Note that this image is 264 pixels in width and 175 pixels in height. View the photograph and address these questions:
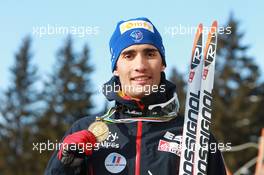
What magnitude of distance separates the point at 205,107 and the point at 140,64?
26.5 inches

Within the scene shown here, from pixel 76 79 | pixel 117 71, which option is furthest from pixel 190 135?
pixel 76 79

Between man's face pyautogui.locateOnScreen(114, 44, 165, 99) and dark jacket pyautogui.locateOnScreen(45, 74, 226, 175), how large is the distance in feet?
0.24

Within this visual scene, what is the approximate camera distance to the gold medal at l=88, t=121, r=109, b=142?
3436 mm

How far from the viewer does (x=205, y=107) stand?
3.88 meters

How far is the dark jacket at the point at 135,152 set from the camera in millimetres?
3367

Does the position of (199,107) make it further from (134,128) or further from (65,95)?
(65,95)

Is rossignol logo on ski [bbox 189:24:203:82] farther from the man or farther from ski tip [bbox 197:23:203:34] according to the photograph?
the man

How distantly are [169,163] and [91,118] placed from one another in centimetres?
59

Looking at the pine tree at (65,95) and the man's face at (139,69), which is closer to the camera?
the man's face at (139,69)

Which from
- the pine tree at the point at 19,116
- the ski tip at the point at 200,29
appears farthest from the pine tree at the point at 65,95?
the ski tip at the point at 200,29

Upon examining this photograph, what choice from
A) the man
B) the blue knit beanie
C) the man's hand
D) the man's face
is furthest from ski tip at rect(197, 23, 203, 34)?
the man's hand

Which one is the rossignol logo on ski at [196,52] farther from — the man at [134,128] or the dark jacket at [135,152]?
the dark jacket at [135,152]

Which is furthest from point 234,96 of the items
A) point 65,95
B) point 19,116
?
point 19,116

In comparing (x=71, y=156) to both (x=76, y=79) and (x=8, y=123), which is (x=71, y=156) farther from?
(x=8, y=123)
